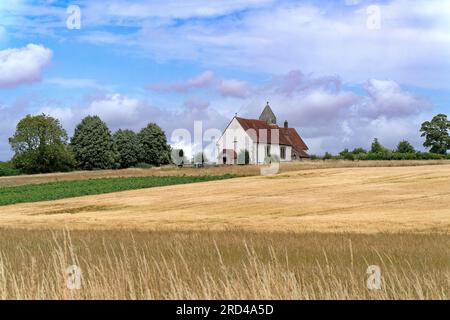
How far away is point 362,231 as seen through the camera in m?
24.4

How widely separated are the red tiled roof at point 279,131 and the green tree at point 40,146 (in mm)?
34361

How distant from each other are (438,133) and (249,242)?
327ft

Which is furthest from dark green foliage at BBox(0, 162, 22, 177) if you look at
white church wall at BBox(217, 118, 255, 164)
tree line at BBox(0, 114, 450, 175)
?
white church wall at BBox(217, 118, 255, 164)

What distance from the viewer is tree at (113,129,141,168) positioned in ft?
441

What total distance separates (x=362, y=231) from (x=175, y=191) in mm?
33262

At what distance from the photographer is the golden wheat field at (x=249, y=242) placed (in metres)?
11.6

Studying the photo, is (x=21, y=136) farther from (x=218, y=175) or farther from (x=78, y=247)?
(x=78, y=247)

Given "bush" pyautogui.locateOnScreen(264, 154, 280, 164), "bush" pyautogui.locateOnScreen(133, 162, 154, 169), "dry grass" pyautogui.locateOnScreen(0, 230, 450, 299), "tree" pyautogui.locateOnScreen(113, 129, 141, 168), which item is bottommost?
"dry grass" pyautogui.locateOnScreen(0, 230, 450, 299)

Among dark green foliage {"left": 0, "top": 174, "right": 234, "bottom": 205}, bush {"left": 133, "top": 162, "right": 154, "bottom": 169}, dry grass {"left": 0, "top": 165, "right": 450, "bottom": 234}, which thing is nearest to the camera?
dry grass {"left": 0, "top": 165, "right": 450, "bottom": 234}

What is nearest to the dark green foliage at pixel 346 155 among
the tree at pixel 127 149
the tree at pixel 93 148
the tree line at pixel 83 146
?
the tree line at pixel 83 146

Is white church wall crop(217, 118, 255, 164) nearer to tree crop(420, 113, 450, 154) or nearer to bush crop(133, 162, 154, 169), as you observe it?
bush crop(133, 162, 154, 169)

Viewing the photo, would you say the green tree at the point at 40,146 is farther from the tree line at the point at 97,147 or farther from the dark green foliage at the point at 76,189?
the dark green foliage at the point at 76,189

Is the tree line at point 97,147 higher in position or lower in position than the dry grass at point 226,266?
higher
